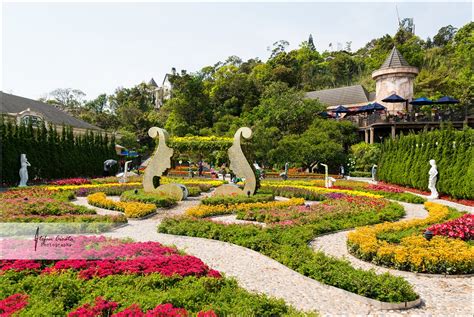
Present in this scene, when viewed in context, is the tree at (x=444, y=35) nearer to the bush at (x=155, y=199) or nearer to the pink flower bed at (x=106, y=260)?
the bush at (x=155, y=199)

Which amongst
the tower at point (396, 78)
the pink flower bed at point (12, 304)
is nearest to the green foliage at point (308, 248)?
the pink flower bed at point (12, 304)

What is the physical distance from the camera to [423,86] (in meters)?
46.5

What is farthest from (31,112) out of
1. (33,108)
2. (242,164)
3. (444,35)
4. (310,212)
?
(444,35)

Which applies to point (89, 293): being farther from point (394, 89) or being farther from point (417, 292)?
point (394, 89)

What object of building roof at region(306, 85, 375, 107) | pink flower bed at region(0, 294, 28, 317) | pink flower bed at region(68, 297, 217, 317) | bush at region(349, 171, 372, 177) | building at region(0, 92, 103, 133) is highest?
building roof at region(306, 85, 375, 107)

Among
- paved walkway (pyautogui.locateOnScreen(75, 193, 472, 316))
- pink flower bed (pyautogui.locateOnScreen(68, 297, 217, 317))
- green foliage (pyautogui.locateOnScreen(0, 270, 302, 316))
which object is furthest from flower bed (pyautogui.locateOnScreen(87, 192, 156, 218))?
pink flower bed (pyautogui.locateOnScreen(68, 297, 217, 317))

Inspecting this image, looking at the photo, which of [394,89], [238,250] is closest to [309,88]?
[394,89]

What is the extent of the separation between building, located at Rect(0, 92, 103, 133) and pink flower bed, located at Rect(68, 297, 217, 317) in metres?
27.0

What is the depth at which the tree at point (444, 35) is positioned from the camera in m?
77.8

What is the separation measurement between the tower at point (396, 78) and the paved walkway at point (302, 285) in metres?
37.2

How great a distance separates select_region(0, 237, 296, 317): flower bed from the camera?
4.84 metres

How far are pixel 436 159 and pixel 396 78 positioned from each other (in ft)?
86.8

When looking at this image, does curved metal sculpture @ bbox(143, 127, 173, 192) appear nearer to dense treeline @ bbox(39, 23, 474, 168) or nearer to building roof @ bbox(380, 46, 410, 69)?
dense treeline @ bbox(39, 23, 474, 168)

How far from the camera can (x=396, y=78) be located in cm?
4216
